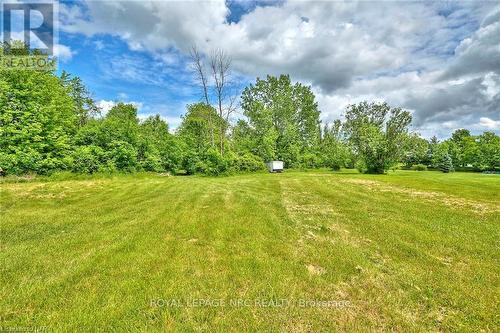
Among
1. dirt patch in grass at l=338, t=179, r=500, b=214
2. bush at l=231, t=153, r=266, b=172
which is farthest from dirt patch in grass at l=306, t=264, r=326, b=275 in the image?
bush at l=231, t=153, r=266, b=172

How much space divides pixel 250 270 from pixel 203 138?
30351 millimetres

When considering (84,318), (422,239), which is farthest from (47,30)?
(422,239)

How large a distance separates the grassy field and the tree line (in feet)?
48.9

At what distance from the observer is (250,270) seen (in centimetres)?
436

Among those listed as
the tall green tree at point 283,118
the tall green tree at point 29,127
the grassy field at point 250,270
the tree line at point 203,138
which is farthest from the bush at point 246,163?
the grassy field at point 250,270

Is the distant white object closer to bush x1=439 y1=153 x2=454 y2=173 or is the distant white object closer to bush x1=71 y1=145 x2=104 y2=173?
bush x1=71 y1=145 x2=104 y2=173

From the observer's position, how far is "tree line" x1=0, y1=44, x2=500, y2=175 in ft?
65.0

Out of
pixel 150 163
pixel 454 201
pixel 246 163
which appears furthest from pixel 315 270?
pixel 246 163

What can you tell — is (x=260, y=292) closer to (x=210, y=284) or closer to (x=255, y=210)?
(x=210, y=284)

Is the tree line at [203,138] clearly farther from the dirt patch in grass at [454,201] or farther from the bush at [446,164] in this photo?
the dirt patch in grass at [454,201]

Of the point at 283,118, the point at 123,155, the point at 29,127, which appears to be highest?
the point at 283,118

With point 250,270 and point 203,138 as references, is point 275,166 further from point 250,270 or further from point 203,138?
point 250,270

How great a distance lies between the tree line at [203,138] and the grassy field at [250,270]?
14911mm

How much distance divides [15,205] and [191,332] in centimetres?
1043
